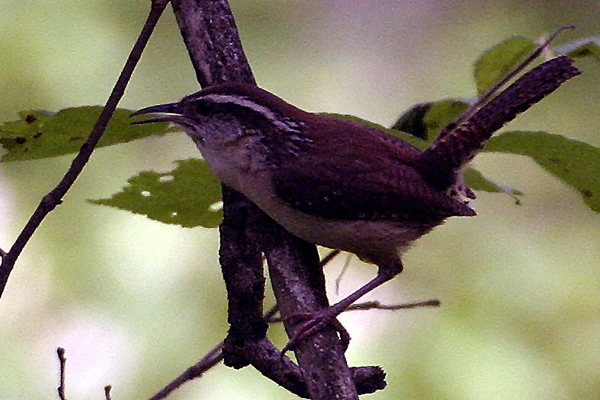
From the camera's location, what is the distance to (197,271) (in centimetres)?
412

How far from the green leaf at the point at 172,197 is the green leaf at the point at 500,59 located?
1.92 feet

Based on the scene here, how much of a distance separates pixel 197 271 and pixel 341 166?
7.74ft

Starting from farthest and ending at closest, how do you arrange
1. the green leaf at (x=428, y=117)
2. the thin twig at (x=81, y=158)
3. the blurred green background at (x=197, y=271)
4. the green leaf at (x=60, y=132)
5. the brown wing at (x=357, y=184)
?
the blurred green background at (x=197, y=271)
the brown wing at (x=357, y=184)
the green leaf at (x=428, y=117)
the green leaf at (x=60, y=132)
the thin twig at (x=81, y=158)

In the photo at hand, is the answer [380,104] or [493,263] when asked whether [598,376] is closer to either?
[493,263]

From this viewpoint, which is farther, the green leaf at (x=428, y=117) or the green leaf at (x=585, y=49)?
the green leaf at (x=428, y=117)

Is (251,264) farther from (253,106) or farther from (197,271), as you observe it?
(197,271)

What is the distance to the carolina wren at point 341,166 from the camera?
5.83ft

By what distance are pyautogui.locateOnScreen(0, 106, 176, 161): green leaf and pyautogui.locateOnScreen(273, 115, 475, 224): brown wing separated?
0.43 meters

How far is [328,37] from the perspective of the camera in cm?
546

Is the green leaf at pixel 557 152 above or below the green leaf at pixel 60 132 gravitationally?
below

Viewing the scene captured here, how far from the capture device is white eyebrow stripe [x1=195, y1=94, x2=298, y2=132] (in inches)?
68.3

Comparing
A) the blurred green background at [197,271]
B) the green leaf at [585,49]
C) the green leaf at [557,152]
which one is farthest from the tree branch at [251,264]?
the blurred green background at [197,271]

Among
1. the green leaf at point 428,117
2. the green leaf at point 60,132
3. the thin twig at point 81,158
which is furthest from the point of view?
the green leaf at point 428,117

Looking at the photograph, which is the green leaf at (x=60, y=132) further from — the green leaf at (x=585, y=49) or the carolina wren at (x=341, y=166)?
the green leaf at (x=585, y=49)
